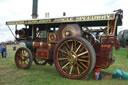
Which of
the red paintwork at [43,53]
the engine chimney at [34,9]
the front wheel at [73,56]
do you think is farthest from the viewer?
the engine chimney at [34,9]

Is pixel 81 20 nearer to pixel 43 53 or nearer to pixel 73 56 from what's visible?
pixel 73 56

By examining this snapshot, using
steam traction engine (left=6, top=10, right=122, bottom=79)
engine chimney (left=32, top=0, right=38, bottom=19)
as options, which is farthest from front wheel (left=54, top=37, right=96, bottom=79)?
engine chimney (left=32, top=0, right=38, bottom=19)

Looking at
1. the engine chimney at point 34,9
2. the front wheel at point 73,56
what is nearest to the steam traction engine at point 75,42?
the front wheel at point 73,56

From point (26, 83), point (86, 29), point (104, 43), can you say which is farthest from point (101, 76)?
point (26, 83)

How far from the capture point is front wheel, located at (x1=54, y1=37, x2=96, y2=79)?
13.9 feet

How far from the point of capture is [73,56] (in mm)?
4512

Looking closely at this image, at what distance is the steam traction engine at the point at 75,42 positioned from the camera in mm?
4320

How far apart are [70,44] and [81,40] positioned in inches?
24.4

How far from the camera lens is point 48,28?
20.3 ft

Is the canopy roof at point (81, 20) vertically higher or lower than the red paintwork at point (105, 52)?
higher

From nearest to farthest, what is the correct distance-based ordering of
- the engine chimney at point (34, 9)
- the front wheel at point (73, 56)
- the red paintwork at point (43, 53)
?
the front wheel at point (73, 56), the red paintwork at point (43, 53), the engine chimney at point (34, 9)

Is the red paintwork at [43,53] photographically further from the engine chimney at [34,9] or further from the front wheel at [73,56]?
the engine chimney at [34,9]

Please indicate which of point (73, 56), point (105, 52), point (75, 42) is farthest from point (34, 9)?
point (105, 52)

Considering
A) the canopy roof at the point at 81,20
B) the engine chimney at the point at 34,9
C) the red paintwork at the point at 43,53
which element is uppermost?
the engine chimney at the point at 34,9
